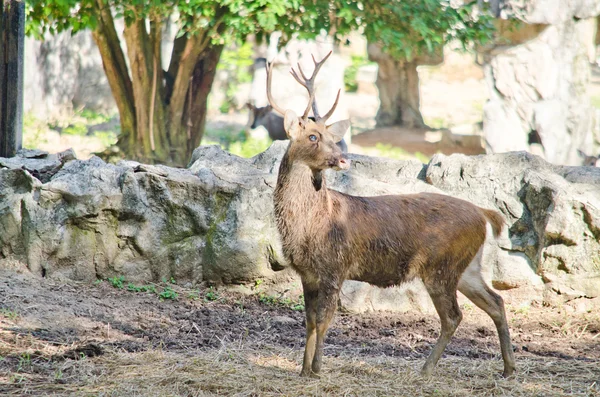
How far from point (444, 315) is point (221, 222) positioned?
8.95 ft

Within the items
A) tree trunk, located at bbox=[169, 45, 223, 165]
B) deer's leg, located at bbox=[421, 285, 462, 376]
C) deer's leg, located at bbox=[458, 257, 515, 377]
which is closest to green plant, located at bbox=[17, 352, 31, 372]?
deer's leg, located at bbox=[421, 285, 462, 376]

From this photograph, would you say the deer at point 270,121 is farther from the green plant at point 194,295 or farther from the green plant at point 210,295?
the green plant at point 194,295

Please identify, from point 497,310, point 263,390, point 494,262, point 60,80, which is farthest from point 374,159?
point 60,80

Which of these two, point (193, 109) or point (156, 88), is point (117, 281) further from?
point (193, 109)

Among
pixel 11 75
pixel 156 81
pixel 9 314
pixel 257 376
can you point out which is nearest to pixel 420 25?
pixel 156 81

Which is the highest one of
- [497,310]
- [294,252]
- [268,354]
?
[294,252]

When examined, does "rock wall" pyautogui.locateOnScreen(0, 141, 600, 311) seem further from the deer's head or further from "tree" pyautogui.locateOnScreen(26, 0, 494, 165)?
the deer's head

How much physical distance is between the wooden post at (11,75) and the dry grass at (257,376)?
131 inches

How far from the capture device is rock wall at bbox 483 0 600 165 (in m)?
16.5

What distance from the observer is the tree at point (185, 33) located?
29.6ft

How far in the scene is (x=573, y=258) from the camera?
758 cm

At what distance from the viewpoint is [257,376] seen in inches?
217

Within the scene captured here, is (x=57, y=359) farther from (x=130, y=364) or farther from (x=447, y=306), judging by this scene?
Result: (x=447, y=306)

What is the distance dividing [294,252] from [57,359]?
1.88 m
